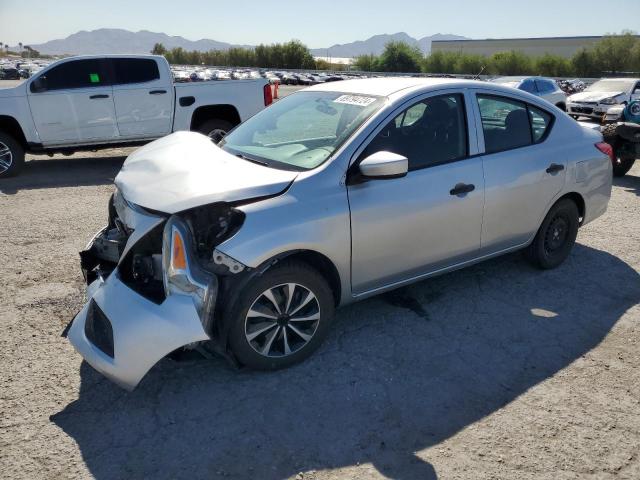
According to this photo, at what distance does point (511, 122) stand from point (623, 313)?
178 cm

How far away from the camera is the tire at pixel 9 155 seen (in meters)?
8.55

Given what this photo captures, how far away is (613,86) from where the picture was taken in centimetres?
1888

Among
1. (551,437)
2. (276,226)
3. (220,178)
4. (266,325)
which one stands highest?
(220,178)

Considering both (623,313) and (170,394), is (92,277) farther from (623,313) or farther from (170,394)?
(623,313)

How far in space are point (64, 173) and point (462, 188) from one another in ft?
25.3

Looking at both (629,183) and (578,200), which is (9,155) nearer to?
(578,200)

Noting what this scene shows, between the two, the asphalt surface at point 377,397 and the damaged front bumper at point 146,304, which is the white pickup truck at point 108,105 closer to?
the asphalt surface at point 377,397

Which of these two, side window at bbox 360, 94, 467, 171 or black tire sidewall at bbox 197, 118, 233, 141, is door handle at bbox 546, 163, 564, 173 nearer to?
side window at bbox 360, 94, 467, 171

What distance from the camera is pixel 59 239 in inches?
224

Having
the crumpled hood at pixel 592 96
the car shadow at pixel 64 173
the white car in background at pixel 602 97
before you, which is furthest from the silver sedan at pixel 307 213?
the crumpled hood at pixel 592 96

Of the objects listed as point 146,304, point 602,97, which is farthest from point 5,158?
point 602,97

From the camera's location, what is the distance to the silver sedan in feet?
9.77

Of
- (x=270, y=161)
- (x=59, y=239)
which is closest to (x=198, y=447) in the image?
(x=270, y=161)

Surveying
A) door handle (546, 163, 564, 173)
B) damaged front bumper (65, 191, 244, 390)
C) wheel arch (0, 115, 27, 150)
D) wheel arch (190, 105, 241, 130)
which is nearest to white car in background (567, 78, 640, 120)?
wheel arch (190, 105, 241, 130)
